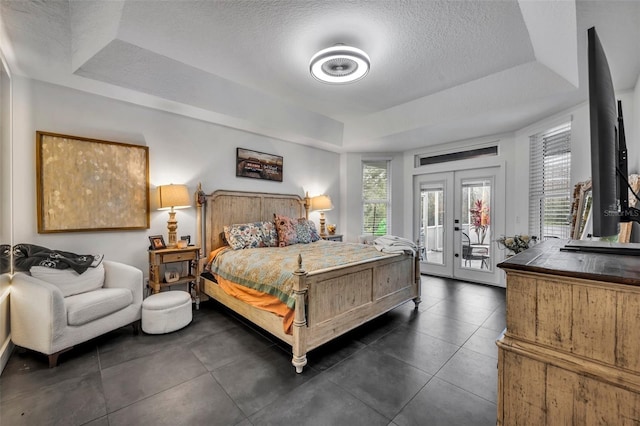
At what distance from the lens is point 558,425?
36.6 inches

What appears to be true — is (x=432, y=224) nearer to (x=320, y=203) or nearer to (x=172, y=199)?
(x=320, y=203)

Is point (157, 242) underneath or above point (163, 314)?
above

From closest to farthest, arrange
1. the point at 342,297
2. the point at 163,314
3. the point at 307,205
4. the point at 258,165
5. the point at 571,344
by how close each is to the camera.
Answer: the point at 571,344 < the point at 342,297 < the point at 163,314 < the point at 258,165 < the point at 307,205

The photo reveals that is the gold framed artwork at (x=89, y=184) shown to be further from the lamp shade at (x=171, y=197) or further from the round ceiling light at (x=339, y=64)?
the round ceiling light at (x=339, y=64)

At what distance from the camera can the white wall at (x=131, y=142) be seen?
2.63 m

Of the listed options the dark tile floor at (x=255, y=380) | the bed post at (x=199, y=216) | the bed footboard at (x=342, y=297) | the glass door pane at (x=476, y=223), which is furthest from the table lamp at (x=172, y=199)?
the glass door pane at (x=476, y=223)

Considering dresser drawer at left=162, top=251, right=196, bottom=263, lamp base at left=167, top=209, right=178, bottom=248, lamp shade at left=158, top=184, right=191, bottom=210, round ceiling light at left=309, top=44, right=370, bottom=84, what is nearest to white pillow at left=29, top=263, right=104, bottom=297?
dresser drawer at left=162, top=251, right=196, bottom=263

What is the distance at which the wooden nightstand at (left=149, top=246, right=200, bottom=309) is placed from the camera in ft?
10.3

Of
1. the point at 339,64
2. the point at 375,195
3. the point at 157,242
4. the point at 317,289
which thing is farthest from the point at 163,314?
the point at 375,195

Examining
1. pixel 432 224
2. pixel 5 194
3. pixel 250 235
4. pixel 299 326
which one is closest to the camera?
pixel 299 326

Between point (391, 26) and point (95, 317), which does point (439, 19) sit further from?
point (95, 317)

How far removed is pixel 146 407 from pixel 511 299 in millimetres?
2175

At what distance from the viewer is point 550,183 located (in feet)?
12.5

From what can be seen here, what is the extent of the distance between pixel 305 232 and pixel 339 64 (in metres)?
2.42
